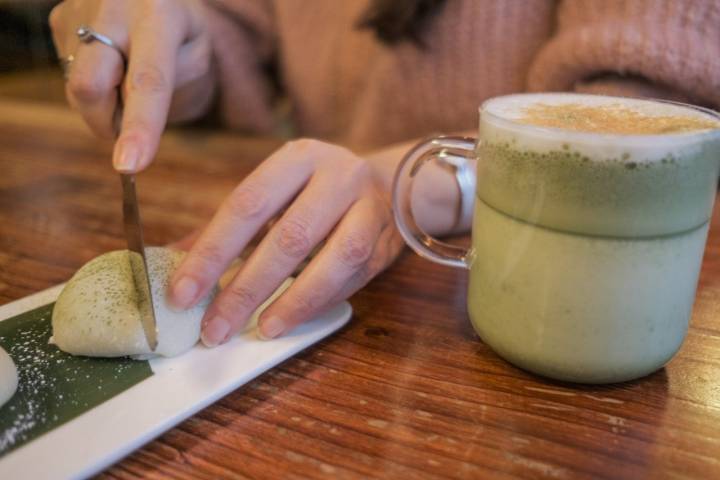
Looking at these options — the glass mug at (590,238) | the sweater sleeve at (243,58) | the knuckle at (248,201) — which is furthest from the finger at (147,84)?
the sweater sleeve at (243,58)

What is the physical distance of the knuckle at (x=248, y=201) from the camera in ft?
1.89

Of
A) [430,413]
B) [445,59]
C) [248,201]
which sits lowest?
[430,413]

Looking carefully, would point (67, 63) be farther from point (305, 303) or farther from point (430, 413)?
point (430, 413)

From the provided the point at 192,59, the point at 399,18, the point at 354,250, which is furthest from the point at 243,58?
the point at 354,250

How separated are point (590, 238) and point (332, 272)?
0.24 meters

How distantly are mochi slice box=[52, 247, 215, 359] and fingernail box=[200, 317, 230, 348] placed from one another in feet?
0.03

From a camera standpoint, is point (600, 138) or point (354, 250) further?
point (354, 250)

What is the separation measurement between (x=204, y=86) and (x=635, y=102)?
0.96m

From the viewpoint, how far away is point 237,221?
1.87 feet

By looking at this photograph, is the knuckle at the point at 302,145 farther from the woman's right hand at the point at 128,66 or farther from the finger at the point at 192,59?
the finger at the point at 192,59

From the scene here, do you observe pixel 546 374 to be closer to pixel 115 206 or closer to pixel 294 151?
pixel 294 151

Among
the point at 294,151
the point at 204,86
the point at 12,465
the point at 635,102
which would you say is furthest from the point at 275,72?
the point at 12,465

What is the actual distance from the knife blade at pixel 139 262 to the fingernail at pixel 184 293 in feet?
0.07

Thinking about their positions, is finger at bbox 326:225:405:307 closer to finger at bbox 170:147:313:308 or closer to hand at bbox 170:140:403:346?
hand at bbox 170:140:403:346
